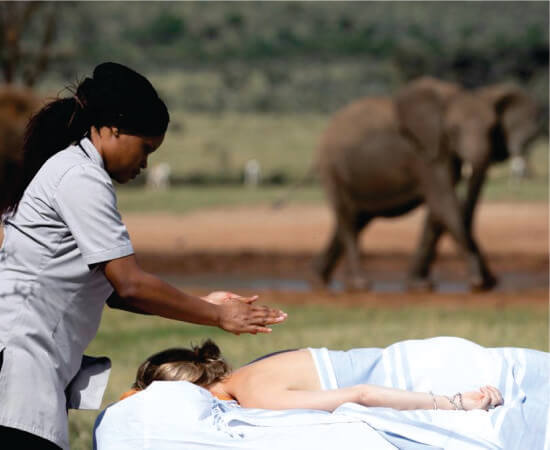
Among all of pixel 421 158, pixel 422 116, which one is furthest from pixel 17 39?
pixel 421 158

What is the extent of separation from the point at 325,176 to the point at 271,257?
4.50 metres

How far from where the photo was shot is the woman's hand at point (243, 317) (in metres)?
3.74

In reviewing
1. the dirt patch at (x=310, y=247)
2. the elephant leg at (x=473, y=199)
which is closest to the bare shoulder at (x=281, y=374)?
the dirt patch at (x=310, y=247)

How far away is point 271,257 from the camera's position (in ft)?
62.5

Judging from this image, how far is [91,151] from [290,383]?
3.69 ft

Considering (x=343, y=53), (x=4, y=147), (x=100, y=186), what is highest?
(x=100, y=186)

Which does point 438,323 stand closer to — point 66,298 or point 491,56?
point 66,298

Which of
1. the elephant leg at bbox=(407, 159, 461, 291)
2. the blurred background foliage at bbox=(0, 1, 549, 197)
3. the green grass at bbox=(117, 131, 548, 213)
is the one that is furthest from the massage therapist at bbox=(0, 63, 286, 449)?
the blurred background foliage at bbox=(0, 1, 549, 197)

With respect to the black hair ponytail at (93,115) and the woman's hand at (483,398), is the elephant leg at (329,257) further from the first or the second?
the black hair ponytail at (93,115)

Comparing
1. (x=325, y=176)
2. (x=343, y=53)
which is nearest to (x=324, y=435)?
(x=325, y=176)

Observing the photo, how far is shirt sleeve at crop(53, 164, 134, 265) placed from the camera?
347 centimetres

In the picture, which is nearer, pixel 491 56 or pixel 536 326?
pixel 536 326

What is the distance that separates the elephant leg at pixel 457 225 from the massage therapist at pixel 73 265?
9517 millimetres

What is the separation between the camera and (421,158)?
13625 mm
